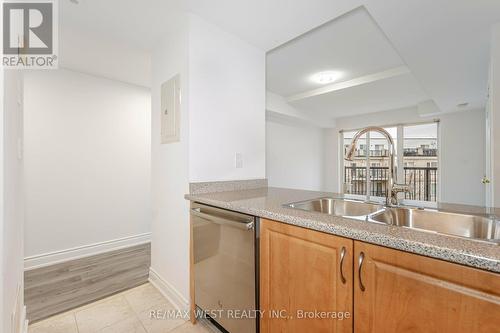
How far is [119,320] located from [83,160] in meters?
2.05

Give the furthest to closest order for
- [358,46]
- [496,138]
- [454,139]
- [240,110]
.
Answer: [454,139], [358,46], [240,110], [496,138]

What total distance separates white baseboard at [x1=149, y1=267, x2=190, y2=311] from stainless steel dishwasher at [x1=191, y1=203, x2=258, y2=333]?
8.8 inches

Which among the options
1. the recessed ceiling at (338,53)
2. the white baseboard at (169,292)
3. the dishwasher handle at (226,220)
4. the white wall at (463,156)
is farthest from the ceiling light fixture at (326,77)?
the white baseboard at (169,292)

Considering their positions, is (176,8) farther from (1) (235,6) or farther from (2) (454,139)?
(2) (454,139)

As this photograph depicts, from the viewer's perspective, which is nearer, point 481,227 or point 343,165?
point 481,227

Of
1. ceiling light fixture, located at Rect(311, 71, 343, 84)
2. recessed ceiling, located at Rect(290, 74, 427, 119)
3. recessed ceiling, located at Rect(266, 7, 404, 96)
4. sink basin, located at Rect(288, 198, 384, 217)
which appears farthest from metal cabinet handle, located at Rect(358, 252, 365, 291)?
recessed ceiling, located at Rect(290, 74, 427, 119)

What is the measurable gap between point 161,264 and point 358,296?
1.84 m

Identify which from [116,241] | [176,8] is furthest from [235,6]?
[116,241]

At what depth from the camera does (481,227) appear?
1.05 metres

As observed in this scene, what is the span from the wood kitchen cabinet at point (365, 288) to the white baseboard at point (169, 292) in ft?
2.86

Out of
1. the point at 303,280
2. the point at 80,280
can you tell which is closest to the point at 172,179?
the point at 303,280

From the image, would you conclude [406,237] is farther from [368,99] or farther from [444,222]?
[368,99]

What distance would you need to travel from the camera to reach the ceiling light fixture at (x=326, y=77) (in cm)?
339

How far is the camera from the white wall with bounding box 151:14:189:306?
1.76 m
